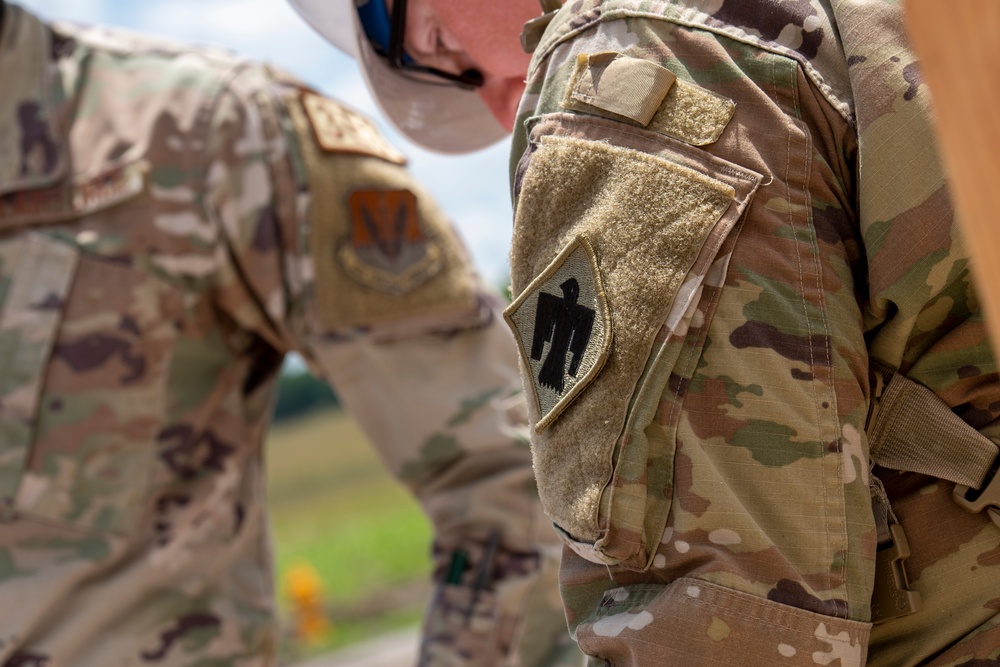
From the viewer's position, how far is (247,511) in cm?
236

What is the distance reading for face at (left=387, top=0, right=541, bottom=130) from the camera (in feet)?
4.39

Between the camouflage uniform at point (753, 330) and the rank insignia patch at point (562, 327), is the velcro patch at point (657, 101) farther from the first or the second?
the rank insignia patch at point (562, 327)

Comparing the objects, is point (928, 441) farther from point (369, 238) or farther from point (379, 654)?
point (379, 654)

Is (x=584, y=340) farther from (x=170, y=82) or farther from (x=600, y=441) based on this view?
(x=170, y=82)

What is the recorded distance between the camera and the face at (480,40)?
1.34 metres

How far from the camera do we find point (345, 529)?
39.8 feet

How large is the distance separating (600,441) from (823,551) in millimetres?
204

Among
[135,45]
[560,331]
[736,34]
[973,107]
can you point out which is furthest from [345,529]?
[973,107]

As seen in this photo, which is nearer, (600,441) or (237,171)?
(600,441)

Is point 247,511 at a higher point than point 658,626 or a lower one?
lower

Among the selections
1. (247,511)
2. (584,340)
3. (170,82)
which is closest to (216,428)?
(247,511)

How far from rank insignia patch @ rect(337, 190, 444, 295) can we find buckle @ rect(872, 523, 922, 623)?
144 centimetres

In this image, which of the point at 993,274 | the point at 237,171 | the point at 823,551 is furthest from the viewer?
the point at 237,171

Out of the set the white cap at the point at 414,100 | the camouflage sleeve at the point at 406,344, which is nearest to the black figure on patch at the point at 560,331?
the white cap at the point at 414,100
